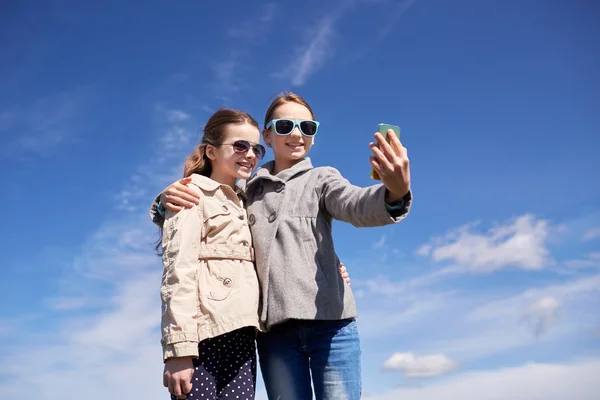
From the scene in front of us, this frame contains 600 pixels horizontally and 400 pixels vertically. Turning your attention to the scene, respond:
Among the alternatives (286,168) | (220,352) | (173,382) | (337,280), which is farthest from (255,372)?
(286,168)

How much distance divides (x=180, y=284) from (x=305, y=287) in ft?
3.33

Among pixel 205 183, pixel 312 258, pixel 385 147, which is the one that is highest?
pixel 205 183

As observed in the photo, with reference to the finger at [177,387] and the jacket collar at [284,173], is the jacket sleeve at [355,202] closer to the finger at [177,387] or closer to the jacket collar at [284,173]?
the jacket collar at [284,173]

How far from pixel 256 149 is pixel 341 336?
189 centimetres

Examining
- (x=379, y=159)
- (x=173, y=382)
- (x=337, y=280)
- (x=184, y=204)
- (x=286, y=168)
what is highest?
(x=286, y=168)

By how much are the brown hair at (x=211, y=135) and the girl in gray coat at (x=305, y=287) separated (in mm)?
528

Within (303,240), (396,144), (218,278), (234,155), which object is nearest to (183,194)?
(234,155)

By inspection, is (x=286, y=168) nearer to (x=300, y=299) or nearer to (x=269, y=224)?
(x=269, y=224)

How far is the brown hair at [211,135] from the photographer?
5289 millimetres

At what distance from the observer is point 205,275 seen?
4.50 metres

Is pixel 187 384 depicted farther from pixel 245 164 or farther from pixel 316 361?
pixel 245 164

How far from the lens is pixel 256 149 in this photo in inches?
207

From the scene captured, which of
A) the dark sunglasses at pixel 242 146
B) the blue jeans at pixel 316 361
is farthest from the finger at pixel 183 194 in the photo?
the blue jeans at pixel 316 361

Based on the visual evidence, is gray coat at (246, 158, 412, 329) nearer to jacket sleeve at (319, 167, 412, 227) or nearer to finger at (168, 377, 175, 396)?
jacket sleeve at (319, 167, 412, 227)
